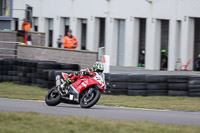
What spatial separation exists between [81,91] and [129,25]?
63.0ft

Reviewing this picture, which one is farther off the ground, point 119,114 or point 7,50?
point 7,50

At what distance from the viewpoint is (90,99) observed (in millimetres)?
11953

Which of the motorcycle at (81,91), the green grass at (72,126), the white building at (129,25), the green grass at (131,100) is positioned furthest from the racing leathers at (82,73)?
the white building at (129,25)

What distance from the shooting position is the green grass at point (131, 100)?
13625 millimetres

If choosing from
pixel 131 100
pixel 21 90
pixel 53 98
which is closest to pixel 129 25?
pixel 21 90

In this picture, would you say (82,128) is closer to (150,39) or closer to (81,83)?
(81,83)

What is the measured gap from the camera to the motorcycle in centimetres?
1195

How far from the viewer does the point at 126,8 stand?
31.3 m

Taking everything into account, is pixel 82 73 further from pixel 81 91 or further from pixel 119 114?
pixel 119 114

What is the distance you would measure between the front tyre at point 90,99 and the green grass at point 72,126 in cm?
238

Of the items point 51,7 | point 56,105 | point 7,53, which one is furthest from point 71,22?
point 56,105

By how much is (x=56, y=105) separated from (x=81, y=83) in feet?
3.59

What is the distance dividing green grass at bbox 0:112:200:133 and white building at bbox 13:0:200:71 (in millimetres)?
17837

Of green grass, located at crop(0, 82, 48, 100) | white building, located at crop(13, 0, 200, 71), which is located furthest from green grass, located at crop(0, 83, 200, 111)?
white building, located at crop(13, 0, 200, 71)
